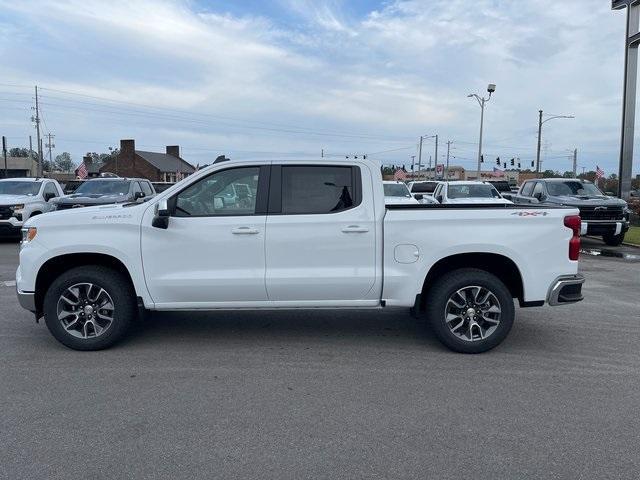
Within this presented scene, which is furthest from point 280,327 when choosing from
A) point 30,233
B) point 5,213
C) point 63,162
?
point 63,162

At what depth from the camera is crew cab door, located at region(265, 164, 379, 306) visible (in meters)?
5.48

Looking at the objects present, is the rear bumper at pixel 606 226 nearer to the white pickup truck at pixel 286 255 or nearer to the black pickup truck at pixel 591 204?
the black pickup truck at pixel 591 204

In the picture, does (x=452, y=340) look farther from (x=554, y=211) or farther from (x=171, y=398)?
(x=171, y=398)

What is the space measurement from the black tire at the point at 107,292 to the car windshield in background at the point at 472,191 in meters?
14.0

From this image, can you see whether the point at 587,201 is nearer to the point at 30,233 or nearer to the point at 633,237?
the point at 633,237

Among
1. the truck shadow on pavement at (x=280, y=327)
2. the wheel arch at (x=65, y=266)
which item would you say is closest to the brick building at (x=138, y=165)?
the truck shadow on pavement at (x=280, y=327)

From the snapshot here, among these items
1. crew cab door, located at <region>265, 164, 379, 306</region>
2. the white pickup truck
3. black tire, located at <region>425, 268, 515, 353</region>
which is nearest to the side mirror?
the white pickup truck

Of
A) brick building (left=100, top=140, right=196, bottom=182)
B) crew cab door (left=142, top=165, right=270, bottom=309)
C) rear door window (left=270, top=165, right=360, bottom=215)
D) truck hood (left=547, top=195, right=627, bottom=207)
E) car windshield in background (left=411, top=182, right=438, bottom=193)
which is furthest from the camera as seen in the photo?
brick building (left=100, top=140, right=196, bottom=182)

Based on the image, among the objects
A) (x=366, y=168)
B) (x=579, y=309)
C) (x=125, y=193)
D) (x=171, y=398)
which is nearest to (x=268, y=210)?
(x=366, y=168)

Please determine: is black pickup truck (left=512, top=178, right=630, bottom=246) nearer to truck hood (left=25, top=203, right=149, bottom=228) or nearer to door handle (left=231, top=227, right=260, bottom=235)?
door handle (left=231, top=227, right=260, bottom=235)

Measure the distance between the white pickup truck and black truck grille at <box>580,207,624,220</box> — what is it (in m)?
10.4

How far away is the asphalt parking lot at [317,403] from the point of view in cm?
352

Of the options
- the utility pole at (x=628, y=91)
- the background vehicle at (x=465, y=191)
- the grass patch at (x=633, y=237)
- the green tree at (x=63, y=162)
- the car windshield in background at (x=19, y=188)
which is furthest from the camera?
the green tree at (x=63, y=162)

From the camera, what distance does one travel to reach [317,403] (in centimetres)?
443
